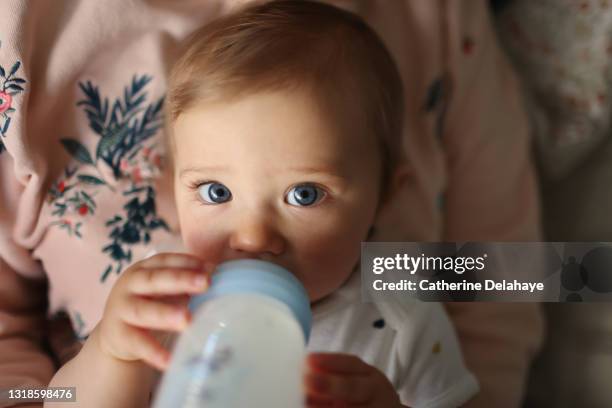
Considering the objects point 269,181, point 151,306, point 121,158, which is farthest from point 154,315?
point 121,158

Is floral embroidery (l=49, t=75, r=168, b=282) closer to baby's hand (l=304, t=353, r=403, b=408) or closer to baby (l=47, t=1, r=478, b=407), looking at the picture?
baby (l=47, t=1, r=478, b=407)

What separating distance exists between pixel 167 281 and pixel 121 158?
0.23 meters

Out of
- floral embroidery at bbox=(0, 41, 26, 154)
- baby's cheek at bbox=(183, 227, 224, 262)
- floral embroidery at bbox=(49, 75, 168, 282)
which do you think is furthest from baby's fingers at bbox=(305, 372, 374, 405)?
floral embroidery at bbox=(0, 41, 26, 154)

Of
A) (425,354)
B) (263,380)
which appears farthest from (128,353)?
(425,354)

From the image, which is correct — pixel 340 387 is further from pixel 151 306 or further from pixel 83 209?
pixel 83 209

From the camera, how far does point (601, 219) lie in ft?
2.44

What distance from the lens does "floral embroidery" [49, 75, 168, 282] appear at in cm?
58

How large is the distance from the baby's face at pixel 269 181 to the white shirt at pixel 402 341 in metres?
0.06

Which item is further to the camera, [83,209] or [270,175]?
[83,209]

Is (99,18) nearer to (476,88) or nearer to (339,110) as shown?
(339,110)

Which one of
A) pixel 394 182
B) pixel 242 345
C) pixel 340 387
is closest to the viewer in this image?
pixel 242 345

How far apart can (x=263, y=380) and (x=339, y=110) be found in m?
0.20

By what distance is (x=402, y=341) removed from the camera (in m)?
0.57

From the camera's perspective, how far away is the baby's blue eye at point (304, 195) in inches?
17.9
